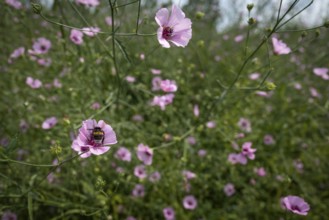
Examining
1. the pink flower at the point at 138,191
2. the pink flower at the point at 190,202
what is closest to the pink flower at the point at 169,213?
the pink flower at the point at 190,202

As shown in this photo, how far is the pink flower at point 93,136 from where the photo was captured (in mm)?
1424

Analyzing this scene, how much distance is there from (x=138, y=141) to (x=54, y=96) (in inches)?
42.2

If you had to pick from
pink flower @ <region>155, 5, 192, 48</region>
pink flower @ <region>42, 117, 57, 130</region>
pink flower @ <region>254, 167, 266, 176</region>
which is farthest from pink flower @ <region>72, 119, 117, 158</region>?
pink flower @ <region>254, 167, 266, 176</region>

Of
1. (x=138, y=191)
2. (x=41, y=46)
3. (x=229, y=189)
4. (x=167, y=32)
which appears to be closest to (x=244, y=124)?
(x=229, y=189)

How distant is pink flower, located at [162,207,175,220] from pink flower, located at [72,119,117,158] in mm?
1226

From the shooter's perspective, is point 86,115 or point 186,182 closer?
point 86,115

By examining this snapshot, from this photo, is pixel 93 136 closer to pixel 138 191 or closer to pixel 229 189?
pixel 138 191

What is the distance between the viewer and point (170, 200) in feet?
8.61

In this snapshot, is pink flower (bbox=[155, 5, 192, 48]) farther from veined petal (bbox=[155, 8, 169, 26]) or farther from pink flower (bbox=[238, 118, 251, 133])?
pink flower (bbox=[238, 118, 251, 133])

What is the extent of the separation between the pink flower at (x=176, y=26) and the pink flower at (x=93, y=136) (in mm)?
566

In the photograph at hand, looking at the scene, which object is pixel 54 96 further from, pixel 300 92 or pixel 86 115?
pixel 300 92

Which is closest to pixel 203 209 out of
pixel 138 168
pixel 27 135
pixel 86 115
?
pixel 138 168

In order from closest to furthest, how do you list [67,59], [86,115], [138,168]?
[86,115]
[138,168]
[67,59]

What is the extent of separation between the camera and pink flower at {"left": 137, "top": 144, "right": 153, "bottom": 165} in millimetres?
2148
